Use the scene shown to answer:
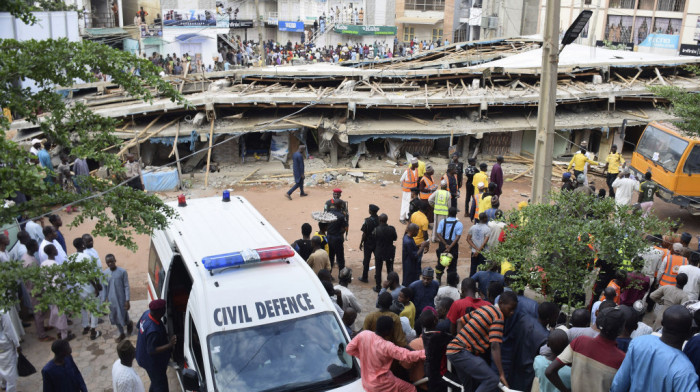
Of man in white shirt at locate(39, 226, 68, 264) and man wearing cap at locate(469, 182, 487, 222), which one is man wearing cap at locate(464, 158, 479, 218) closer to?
man wearing cap at locate(469, 182, 487, 222)

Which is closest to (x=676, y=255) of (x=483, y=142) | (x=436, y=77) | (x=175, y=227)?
(x=175, y=227)

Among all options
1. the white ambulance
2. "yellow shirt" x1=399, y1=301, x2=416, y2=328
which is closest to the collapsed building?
"yellow shirt" x1=399, y1=301, x2=416, y2=328

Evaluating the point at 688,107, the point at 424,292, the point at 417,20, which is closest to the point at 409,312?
the point at 424,292

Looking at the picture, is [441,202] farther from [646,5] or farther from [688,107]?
[646,5]

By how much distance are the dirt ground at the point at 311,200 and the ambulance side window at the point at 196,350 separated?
186 inches

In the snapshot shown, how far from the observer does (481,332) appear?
558 centimetres

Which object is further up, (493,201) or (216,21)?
(216,21)

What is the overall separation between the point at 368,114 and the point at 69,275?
554 inches

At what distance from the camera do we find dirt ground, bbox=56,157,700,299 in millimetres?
12211

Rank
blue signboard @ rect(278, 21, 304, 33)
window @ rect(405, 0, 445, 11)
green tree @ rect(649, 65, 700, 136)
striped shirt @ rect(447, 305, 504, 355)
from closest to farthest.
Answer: striped shirt @ rect(447, 305, 504, 355), green tree @ rect(649, 65, 700, 136), blue signboard @ rect(278, 21, 304, 33), window @ rect(405, 0, 445, 11)

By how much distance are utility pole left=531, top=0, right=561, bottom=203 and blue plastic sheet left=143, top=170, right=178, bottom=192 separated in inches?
385

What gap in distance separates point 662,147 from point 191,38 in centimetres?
2975

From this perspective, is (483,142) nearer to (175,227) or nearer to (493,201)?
(493,201)

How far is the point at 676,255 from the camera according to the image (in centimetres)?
873
